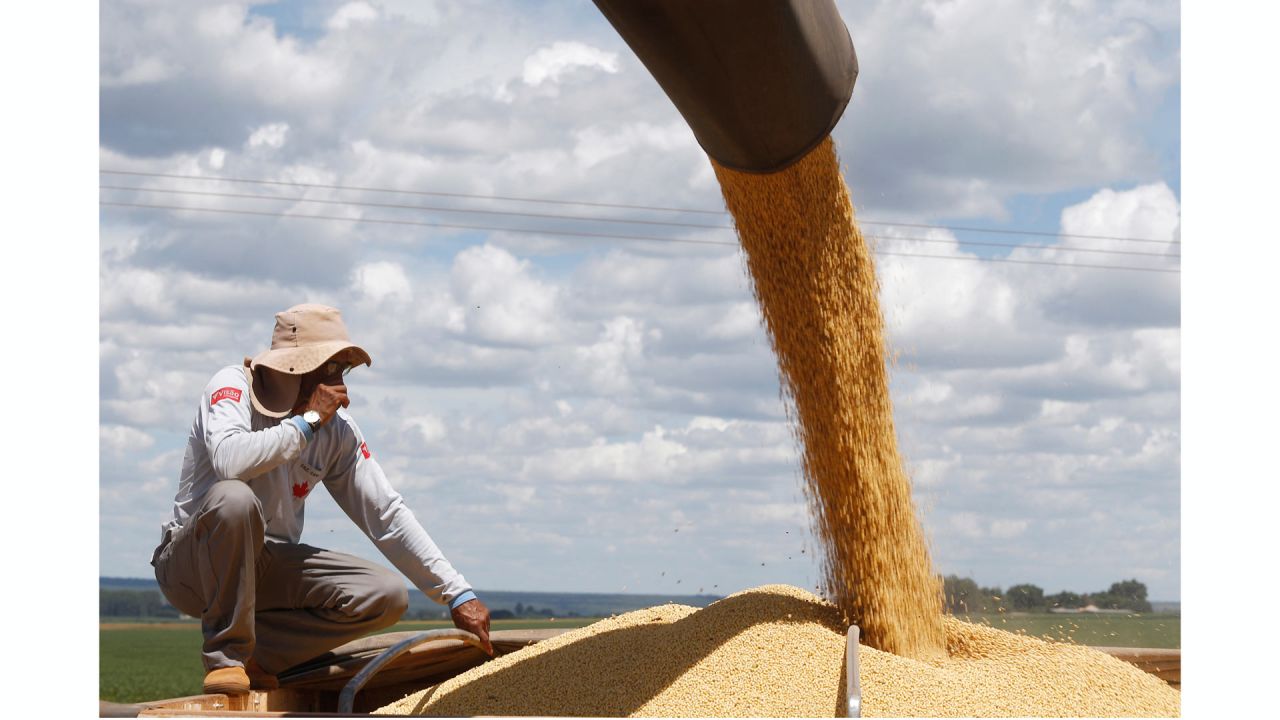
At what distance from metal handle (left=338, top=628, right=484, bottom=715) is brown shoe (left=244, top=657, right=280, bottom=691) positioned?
0.19 m

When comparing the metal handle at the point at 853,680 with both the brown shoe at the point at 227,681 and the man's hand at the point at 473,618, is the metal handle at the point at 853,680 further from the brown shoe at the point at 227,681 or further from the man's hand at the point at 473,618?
the brown shoe at the point at 227,681

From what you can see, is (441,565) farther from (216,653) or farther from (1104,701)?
(1104,701)

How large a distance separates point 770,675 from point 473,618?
0.90 metres

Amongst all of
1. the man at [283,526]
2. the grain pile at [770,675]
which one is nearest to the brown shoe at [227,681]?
the man at [283,526]

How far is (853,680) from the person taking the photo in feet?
7.61

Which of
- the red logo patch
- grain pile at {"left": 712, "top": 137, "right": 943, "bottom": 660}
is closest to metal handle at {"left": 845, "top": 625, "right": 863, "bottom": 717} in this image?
grain pile at {"left": 712, "top": 137, "right": 943, "bottom": 660}

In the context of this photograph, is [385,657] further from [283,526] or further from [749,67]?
[749,67]

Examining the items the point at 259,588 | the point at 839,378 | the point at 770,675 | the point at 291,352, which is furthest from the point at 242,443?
the point at 839,378

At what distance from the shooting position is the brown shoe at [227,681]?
279cm

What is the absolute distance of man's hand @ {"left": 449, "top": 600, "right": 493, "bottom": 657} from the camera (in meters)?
3.33

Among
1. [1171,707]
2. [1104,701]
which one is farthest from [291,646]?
[1171,707]

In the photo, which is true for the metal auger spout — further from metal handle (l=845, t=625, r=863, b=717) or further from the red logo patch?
the red logo patch

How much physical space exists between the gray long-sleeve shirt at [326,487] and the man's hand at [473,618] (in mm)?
44

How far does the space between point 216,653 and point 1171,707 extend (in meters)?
2.84
